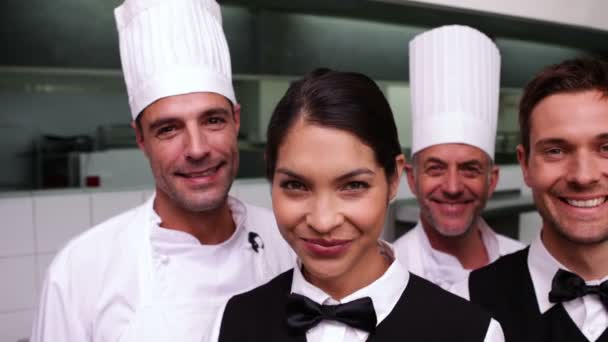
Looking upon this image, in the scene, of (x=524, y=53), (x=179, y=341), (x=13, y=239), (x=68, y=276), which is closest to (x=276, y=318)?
(x=179, y=341)

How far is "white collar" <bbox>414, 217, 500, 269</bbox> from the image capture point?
1968mm

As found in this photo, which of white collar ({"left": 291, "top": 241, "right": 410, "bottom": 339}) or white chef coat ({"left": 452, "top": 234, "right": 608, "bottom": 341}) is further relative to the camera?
white chef coat ({"left": 452, "top": 234, "right": 608, "bottom": 341})

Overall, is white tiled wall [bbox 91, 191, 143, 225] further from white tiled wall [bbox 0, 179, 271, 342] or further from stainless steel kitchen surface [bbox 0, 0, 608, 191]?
stainless steel kitchen surface [bbox 0, 0, 608, 191]

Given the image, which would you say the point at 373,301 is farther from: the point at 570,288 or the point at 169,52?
the point at 169,52

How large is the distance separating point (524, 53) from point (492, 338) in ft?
14.0

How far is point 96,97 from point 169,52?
195cm

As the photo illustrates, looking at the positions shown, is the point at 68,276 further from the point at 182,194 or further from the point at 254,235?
the point at 254,235

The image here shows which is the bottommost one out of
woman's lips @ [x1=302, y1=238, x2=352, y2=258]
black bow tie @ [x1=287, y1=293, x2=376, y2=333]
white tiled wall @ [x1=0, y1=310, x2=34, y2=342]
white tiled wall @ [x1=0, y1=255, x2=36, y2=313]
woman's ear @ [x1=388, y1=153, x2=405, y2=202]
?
white tiled wall @ [x1=0, y1=310, x2=34, y2=342]

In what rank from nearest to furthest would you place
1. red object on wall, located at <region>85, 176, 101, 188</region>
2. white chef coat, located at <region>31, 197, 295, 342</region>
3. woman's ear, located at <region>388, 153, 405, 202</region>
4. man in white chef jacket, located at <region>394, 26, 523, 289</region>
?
woman's ear, located at <region>388, 153, 405, 202</region>, white chef coat, located at <region>31, 197, 295, 342</region>, man in white chef jacket, located at <region>394, 26, 523, 289</region>, red object on wall, located at <region>85, 176, 101, 188</region>

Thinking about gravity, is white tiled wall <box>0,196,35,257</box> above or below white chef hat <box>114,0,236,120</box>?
below

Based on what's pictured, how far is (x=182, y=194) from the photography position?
4.82 feet

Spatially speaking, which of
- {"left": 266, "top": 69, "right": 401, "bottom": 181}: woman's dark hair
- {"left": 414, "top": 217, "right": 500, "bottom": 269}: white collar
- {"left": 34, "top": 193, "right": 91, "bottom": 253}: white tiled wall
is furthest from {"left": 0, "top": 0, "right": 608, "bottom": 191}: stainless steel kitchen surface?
{"left": 266, "top": 69, "right": 401, "bottom": 181}: woman's dark hair

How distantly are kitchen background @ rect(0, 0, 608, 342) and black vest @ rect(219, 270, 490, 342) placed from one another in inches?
58.7

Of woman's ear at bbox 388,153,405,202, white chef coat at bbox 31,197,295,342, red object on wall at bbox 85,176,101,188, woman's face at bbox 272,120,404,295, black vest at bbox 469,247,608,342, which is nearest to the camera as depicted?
woman's face at bbox 272,120,404,295
